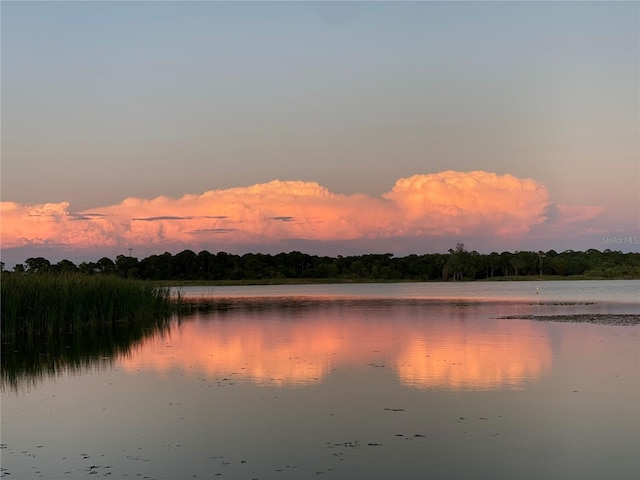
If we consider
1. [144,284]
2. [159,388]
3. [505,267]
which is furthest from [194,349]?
[505,267]

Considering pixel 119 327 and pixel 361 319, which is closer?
pixel 119 327

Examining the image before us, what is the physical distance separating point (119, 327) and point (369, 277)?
377ft

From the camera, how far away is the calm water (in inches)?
369

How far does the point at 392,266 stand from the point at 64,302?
12240cm

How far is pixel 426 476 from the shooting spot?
8773mm

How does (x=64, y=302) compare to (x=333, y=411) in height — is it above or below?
above

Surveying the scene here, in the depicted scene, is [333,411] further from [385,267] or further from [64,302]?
[385,267]

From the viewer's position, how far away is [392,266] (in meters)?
148

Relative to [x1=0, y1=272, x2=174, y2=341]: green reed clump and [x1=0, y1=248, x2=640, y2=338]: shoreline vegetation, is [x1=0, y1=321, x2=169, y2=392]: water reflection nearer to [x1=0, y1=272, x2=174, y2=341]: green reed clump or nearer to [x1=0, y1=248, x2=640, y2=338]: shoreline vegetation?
[x1=0, y1=272, x2=174, y2=341]: green reed clump

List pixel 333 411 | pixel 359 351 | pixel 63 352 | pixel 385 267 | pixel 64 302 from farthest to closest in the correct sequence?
pixel 385 267 → pixel 64 302 → pixel 63 352 → pixel 359 351 → pixel 333 411

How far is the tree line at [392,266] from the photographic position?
133 m

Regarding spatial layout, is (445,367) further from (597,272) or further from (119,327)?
(597,272)

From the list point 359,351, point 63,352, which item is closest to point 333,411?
Answer: point 359,351

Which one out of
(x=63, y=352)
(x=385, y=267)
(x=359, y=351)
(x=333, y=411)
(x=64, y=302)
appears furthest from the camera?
(x=385, y=267)
